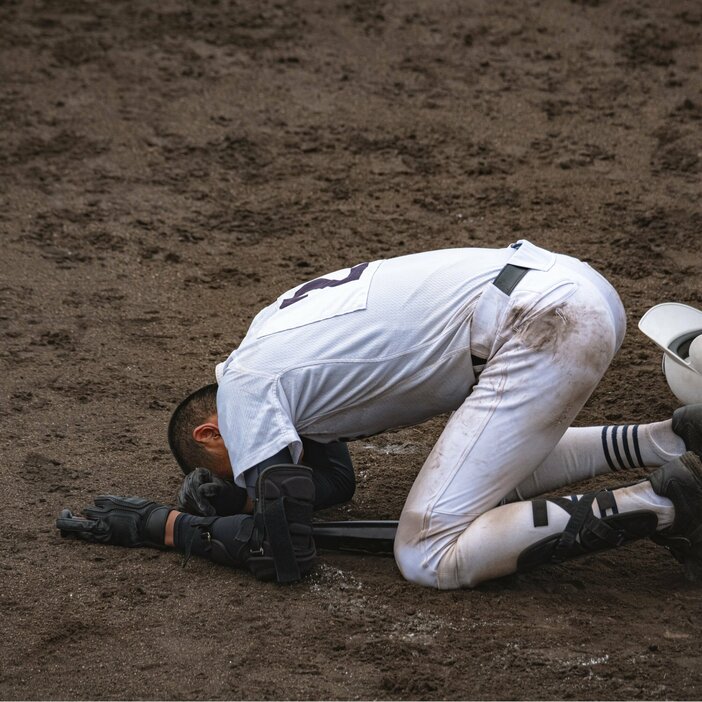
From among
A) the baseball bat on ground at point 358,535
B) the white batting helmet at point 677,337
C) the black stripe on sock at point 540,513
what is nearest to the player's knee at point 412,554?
the baseball bat on ground at point 358,535

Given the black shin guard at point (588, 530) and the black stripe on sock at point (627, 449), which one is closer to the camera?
the black shin guard at point (588, 530)

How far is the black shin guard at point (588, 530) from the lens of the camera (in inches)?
106

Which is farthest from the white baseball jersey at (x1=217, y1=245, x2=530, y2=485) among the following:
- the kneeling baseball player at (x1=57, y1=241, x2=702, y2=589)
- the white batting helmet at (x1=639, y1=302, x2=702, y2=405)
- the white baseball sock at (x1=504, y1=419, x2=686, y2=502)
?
the white batting helmet at (x1=639, y1=302, x2=702, y2=405)

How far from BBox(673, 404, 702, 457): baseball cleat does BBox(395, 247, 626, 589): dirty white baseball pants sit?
355mm

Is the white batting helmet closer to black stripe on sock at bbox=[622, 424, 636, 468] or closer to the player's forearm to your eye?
black stripe on sock at bbox=[622, 424, 636, 468]

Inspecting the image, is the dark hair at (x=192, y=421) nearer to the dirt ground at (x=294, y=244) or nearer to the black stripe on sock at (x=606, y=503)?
the dirt ground at (x=294, y=244)

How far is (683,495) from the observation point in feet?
8.88

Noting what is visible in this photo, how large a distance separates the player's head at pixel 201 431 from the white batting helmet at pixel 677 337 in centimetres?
128

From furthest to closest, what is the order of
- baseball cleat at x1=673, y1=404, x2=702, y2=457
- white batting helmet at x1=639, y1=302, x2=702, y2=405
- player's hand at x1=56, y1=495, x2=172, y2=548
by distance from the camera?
1. white batting helmet at x1=639, y1=302, x2=702, y2=405
2. player's hand at x1=56, y1=495, x2=172, y2=548
3. baseball cleat at x1=673, y1=404, x2=702, y2=457

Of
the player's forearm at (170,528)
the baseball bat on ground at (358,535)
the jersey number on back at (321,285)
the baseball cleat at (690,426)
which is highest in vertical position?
the jersey number on back at (321,285)

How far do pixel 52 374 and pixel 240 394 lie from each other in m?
1.50

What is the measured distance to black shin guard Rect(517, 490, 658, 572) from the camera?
8.87 ft

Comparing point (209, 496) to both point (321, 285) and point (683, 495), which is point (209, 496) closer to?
point (321, 285)

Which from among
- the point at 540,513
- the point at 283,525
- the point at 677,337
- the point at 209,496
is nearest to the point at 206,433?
the point at 209,496
